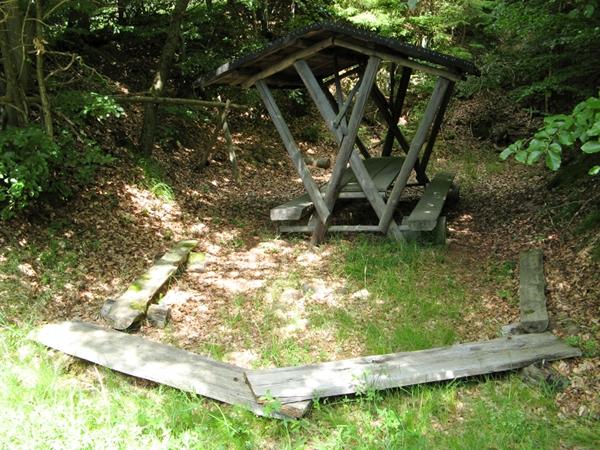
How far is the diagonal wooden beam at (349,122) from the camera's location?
7234 mm

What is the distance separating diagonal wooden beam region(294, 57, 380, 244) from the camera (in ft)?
23.7

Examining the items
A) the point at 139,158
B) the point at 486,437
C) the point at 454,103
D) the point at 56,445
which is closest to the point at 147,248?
the point at 139,158

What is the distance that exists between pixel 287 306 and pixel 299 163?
2.60 metres

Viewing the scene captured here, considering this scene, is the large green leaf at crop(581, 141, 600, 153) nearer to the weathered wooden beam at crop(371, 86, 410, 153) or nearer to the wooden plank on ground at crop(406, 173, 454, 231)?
the wooden plank on ground at crop(406, 173, 454, 231)

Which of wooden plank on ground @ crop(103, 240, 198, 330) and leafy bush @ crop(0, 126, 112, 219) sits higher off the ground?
leafy bush @ crop(0, 126, 112, 219)

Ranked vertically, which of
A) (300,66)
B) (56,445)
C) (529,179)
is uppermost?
(300,66)

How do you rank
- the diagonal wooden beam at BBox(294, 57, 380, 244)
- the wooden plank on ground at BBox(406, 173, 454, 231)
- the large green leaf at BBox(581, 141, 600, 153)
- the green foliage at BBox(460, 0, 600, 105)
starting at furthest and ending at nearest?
1. the diagonal wooden beam at BBox(294, 57, 380, 244)
2. the wooden plank on ground at BBox(406, 173, 454, 231)
3. the green foliage at BBox(460, 0, 600, 105)
4. the large green leaf at BBox(581, 141, 600, 153)

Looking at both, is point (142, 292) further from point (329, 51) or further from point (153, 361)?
point (329, 51)

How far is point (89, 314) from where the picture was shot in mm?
5758

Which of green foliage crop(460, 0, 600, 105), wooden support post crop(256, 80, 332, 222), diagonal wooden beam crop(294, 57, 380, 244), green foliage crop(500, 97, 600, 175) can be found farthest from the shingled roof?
green foliage crop(500, 97, 600, 175)

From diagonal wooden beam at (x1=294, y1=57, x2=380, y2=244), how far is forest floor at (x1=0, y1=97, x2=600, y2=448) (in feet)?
1.20

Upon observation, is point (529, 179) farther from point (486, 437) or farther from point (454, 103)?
point (486, 437)

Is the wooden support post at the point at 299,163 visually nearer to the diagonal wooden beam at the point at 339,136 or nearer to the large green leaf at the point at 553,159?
the diagonal wooden beam at the point at 339,136

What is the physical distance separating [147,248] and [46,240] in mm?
1318
